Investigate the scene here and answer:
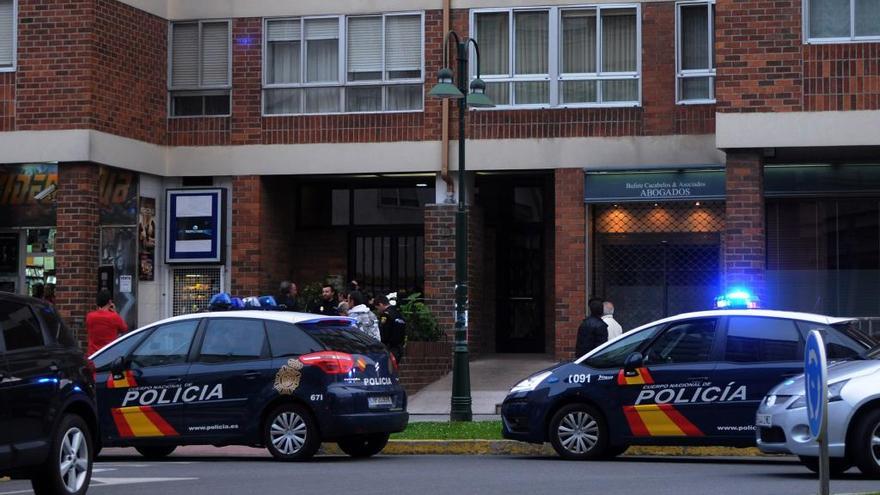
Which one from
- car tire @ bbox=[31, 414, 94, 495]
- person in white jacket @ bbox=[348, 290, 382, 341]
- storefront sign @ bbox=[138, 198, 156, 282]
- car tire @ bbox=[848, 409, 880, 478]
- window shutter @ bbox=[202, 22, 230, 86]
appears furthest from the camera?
window shutter @ bbox=[202, 22, 230, 86]

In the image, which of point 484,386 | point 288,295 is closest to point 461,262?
point 288,295

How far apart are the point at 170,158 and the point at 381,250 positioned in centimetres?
420

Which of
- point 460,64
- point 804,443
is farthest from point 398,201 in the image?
point 804,443

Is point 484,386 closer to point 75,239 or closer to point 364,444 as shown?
point 75,239

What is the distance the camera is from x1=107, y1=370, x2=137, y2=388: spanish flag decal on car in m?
16.6

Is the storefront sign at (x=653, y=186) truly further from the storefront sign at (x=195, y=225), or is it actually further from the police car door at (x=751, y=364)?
the police car door at (x=751, y=364)

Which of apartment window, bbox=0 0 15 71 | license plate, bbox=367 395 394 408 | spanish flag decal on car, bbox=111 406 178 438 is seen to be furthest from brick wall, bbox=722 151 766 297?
apartment window, bbox=0 0 15 71

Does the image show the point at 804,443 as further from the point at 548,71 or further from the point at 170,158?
the point at 170,158

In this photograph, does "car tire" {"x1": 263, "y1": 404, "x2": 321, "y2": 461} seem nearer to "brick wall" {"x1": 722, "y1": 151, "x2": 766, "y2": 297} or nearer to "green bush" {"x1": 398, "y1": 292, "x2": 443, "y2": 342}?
"brick wall" {"x1": 722, "y1": 151, "x2": 766, "y2": 297}

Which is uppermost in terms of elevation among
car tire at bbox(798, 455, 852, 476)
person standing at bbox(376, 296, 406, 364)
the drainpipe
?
the drainpipe

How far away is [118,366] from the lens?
16.8m

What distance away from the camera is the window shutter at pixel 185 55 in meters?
27.7

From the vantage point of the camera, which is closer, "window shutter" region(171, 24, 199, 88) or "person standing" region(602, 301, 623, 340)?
"person standing" region(602, 301, 623, 340)

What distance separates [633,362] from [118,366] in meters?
5.35
